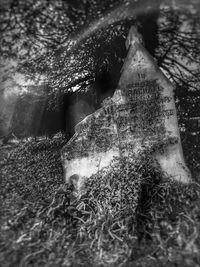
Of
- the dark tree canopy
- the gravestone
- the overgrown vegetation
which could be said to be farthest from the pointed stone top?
the overgrown vegetation

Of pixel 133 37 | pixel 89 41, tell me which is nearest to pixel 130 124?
pixel 133 37

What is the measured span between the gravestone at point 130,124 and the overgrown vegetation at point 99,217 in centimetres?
32

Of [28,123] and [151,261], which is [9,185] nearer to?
[28,123]

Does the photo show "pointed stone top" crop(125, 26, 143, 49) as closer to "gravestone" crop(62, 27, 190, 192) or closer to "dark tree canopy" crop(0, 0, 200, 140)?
"gravestone" crop(62, 27, 190, 192)

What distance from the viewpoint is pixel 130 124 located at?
6.15m

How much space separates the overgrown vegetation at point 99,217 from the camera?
4.18 metres

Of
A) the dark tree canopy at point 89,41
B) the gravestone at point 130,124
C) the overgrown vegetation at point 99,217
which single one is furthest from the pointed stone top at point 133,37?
the overgrown vegetation at point 99,217

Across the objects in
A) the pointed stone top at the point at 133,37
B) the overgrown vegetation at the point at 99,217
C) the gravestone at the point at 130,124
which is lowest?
the overgrown vegetation at the point at 99,217

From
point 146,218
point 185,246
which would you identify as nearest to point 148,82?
point 146,218

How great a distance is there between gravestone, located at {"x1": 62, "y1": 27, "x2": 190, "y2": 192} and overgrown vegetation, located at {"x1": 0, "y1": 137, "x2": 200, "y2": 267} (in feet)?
1.04

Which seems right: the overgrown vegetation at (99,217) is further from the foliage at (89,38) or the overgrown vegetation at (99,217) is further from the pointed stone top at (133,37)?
the pointed stone top at (133,37)

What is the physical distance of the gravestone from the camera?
20.0 feet

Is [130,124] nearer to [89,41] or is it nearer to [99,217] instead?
[99,217]

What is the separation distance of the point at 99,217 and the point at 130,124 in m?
2.00
